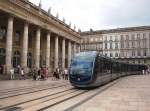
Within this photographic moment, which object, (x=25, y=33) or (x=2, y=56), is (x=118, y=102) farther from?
(x=2, y=56)

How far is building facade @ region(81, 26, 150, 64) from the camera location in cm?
9825

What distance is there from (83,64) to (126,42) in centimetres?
8304

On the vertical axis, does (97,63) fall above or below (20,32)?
below

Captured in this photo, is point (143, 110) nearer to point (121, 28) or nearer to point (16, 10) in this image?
point (16, 10)

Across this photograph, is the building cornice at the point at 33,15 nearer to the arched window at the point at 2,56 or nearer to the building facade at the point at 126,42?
the arched window at the point at 2,56

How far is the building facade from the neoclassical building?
161 feet

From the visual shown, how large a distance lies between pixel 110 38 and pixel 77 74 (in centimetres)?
8500

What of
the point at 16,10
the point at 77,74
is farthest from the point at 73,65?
the point at 16,10

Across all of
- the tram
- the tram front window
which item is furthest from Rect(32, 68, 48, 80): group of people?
the tram front window

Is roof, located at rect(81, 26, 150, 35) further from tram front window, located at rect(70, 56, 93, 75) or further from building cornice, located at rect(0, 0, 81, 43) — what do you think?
tram front window, located at rect(70, 56, 93, 75)

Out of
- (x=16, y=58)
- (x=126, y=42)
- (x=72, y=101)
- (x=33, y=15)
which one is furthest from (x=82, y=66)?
(x=126, y=42)

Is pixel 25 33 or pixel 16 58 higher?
pixel 25 33

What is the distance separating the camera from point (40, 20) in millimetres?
42719

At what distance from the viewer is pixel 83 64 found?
70.7ft
